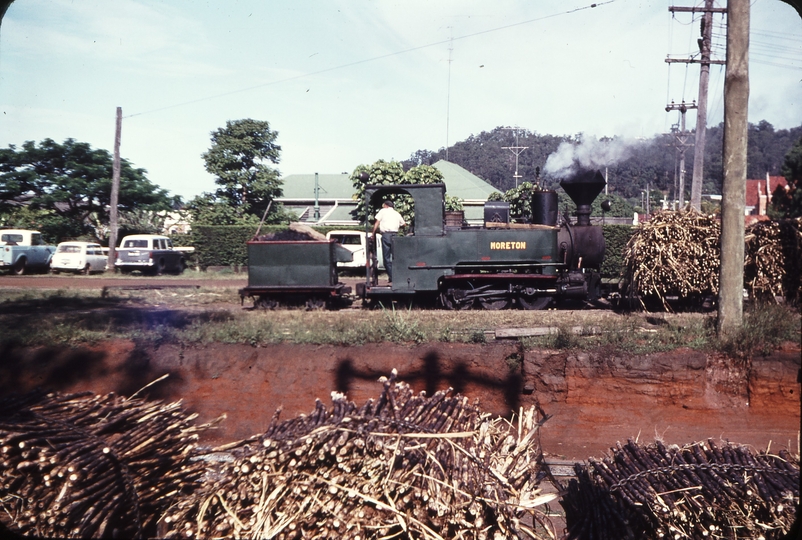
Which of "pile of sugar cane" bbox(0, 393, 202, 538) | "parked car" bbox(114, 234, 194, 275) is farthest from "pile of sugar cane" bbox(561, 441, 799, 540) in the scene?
"parked car" bbox(114, 234, 194, 275)

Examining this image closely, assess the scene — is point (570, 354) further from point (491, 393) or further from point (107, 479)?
point (107, 479)

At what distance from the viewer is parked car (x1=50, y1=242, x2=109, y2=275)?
16.6 meters

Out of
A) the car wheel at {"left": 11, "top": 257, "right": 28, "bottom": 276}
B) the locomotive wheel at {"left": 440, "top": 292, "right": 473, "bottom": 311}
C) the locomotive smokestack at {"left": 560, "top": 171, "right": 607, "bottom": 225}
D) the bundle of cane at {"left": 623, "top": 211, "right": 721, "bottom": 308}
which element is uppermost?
the locomotive smokestack at {"left": 560, "top": 171, "right": 607, "bottom": 225}

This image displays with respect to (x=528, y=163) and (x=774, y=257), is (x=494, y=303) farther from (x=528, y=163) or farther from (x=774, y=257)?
(x=528, y=163)

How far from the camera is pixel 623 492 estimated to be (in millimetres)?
4277

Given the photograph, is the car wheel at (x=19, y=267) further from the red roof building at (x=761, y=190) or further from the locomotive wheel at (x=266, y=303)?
the red roof building at (x=761, y=190)

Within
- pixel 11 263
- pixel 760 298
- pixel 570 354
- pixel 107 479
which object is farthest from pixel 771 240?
pixel 11 263

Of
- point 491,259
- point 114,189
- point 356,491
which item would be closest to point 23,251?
point 114,189

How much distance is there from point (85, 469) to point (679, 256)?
10.4m

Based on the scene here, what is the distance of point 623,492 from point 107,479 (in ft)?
12.1

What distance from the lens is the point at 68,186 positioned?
14.9 meters

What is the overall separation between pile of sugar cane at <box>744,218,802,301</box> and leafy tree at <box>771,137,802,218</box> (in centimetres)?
986

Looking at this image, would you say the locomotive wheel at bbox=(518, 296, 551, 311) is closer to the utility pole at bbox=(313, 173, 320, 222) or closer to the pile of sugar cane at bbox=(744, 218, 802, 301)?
the pile of sugar cane at bbox=(744, 218, 802, 301)

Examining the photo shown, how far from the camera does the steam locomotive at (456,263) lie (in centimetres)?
1130
